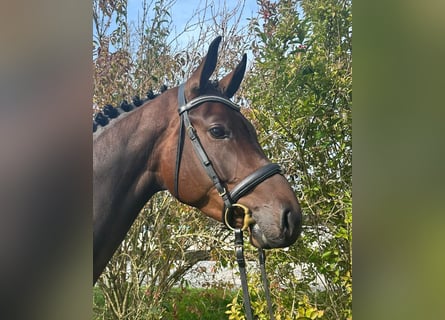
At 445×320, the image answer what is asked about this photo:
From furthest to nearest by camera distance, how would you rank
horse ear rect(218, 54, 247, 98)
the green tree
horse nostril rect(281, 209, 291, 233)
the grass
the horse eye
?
1. the grass
2. the green tree
3. horse ear rect(218, 54, 247, 98)
4. the horse eye
5. horse nostril rect(281, 209, 291, 233)

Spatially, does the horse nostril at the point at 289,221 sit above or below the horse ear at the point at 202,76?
below

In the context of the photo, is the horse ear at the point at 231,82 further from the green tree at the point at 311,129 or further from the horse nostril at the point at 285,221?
the horse nostril at the point at 285,221

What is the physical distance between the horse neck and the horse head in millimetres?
57

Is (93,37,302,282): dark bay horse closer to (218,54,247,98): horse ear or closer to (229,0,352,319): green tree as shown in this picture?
(218,54,247,98): horse ear

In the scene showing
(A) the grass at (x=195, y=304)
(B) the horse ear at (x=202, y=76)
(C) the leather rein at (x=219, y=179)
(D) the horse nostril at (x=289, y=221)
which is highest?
(B) the horse ear at (x=202, y=76)

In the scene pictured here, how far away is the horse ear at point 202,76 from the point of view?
1.68m

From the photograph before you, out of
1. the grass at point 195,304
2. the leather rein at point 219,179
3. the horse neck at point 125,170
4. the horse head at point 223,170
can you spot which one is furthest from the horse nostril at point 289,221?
the grass at point 195,304

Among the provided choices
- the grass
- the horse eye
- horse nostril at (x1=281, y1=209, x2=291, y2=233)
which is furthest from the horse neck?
the grass

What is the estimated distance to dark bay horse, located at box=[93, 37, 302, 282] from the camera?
1.59 m

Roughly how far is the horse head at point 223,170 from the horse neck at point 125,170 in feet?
0.19
